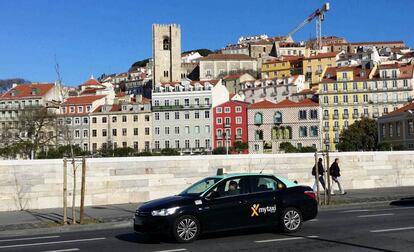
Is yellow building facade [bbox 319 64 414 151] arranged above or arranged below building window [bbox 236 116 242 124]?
above

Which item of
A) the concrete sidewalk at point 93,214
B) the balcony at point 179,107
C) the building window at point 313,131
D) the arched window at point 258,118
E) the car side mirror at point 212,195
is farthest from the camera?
the balcony at point 179,107

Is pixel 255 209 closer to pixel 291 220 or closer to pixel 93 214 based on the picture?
pixel 291 220

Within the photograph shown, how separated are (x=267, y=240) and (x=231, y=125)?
10686 centimetres

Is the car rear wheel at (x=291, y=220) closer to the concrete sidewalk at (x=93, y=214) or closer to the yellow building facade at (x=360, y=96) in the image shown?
the concrete sidewalk at (x=93, y=214)

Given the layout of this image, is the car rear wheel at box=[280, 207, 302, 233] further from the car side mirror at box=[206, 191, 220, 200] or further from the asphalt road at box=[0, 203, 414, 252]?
the car side mirror at box=[206, 191, 220, 200]

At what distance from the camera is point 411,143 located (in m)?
84.4

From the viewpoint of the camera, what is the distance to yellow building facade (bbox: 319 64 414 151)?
119312 millimetres

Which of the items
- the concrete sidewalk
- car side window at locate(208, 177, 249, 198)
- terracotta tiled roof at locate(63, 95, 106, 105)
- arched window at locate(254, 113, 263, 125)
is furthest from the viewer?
terracotta tiled roof at locate(63, 95, 106, 105)

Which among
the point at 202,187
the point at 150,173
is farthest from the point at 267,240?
the point at 150,173

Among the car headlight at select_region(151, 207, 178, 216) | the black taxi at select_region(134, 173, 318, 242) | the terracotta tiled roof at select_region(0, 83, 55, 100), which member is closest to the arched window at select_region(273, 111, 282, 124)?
the terracotta tiled roof at select_region(0, 83, 55, 100)

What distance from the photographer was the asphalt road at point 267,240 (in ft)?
39.1

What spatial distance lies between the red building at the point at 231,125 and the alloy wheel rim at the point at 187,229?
346ft

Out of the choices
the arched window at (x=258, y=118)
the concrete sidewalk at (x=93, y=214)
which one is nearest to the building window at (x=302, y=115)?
the arched window at (x=258, y=118)

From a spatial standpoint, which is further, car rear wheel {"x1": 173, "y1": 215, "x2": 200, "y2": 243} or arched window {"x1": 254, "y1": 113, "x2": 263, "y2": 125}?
arched window {"x1": 254, "y1": 113, "x2": 263, "y2": 125}
